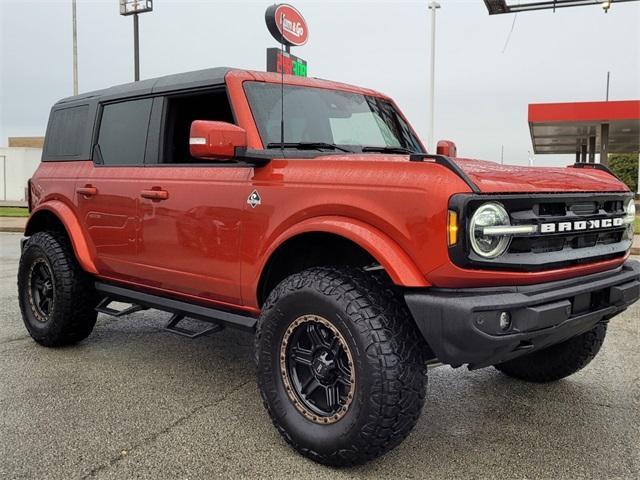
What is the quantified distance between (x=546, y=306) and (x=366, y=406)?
88cm

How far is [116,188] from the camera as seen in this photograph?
418 cm

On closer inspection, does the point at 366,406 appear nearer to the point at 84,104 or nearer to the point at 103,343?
the point at 103,343

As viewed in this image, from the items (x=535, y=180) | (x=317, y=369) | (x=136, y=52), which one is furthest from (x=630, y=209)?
(x=136, y=52)

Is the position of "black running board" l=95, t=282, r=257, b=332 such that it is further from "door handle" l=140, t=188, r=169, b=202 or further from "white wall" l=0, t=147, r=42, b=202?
"white wall" l=0, t=147, r=42, b=202

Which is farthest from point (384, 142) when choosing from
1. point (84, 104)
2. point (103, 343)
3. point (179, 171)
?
point (103, 343)

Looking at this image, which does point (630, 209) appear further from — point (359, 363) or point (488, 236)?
point (359, 363)

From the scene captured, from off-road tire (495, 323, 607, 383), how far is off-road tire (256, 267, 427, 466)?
4.72 feet

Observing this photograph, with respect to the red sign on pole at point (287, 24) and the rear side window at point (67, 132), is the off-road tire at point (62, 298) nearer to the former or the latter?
the rear side window at point (67, 132)

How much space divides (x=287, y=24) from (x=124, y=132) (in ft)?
5.56

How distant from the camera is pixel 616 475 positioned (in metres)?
2.76

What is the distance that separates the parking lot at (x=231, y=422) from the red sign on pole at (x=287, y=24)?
7.75ft

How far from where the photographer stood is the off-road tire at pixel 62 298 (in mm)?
4582

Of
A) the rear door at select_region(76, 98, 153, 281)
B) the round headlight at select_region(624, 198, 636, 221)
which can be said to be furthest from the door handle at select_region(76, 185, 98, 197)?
the round headlight at select_region(624, 198, 636, 221)

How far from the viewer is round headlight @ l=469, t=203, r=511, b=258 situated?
8.17 feet
